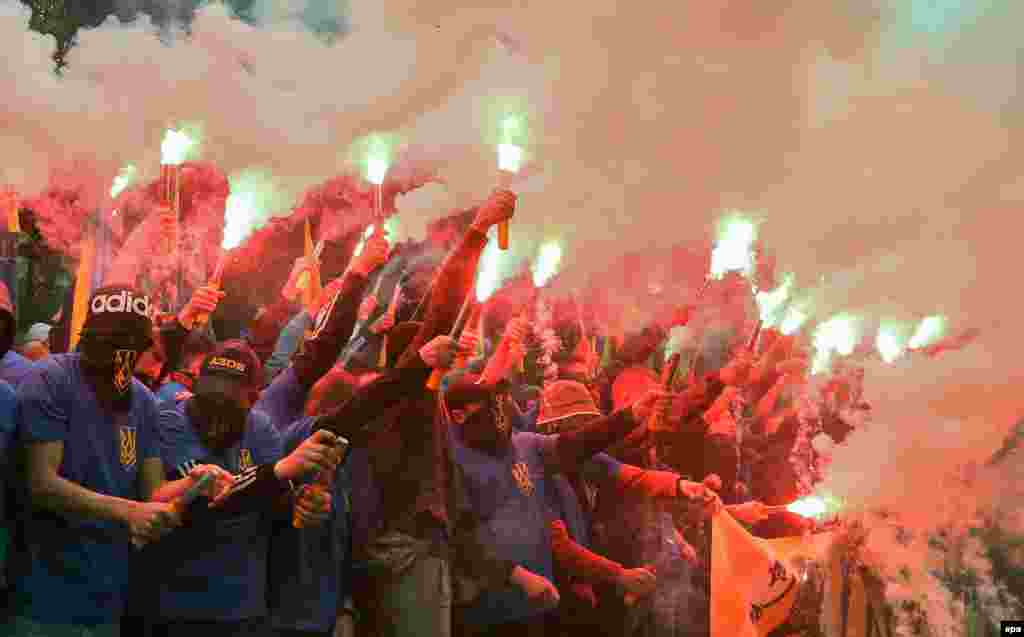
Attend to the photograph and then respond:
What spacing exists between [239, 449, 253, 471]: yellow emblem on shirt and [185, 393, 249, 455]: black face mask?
0.21ft

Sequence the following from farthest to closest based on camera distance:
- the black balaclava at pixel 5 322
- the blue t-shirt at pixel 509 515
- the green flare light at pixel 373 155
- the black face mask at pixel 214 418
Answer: the green flare light at pixel 373 155, the blue t-shirt at pixel 509 515, the black face mask at pixel 214 418, the black balaclava at pixel 5 322

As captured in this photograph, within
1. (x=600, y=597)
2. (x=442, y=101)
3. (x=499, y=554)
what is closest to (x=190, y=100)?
(x=442, y=101)

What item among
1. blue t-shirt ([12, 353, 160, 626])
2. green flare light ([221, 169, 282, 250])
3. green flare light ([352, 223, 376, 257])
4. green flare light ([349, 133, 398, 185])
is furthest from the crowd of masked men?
green flare light ([349, 133, 398, 185])

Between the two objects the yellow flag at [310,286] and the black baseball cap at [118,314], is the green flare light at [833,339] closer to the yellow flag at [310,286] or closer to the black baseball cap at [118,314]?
the yellow flag at [310,286]

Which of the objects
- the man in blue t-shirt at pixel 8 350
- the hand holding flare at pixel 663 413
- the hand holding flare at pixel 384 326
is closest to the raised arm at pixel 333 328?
the hand holding flare at pixel 384 326

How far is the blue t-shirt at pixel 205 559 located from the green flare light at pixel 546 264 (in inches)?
124

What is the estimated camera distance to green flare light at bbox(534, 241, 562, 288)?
7141 millimetres

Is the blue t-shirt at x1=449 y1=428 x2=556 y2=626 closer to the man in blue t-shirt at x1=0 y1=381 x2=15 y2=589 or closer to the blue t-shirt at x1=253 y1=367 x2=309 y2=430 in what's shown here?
the blue t-shirt at x1=253 y1=367 x2=309 y2=430

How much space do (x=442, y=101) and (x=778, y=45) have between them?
2324mm

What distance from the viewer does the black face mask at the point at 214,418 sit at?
13.9 feet

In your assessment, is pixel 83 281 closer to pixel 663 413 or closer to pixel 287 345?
pixel 287 345

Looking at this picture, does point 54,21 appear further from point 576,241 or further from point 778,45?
point 778,45

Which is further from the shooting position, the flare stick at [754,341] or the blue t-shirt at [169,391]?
the flare stick at [754,341]

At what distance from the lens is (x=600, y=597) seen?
21.1 ft
